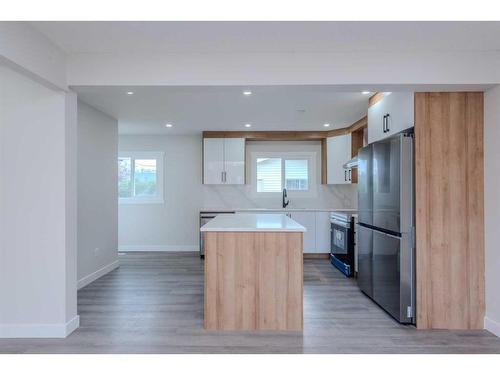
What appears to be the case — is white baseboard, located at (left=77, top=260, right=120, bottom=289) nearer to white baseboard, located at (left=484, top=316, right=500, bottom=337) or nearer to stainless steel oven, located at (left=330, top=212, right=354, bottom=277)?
stainless steel oven, located at (left=330, top=212, right=354, bottom=277)

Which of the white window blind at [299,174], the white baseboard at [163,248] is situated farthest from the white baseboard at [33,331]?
the white window blind at [299,174]

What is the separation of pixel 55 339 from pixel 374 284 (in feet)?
10.1

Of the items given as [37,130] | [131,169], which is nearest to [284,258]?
[37,130]

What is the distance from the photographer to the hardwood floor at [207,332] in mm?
2654

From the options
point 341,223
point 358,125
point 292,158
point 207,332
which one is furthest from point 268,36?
point 292,158

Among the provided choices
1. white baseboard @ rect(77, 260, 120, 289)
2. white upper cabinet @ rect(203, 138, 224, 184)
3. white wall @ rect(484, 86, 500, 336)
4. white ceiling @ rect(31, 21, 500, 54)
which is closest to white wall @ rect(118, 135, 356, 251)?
white upper cabinet @ rect(203, 138, 224, 184)

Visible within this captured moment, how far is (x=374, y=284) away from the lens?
3668 millimetres

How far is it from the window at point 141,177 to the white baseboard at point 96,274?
5.66 feet

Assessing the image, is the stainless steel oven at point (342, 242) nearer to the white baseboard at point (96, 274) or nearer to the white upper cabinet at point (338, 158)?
the white upper cabinet at point (338, 158)

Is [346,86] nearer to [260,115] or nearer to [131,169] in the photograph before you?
[260,115]

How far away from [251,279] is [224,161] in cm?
373

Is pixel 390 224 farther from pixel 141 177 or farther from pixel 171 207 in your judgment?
pixel 141 177

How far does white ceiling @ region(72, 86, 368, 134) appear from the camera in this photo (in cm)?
367

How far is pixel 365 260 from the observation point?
392cm
